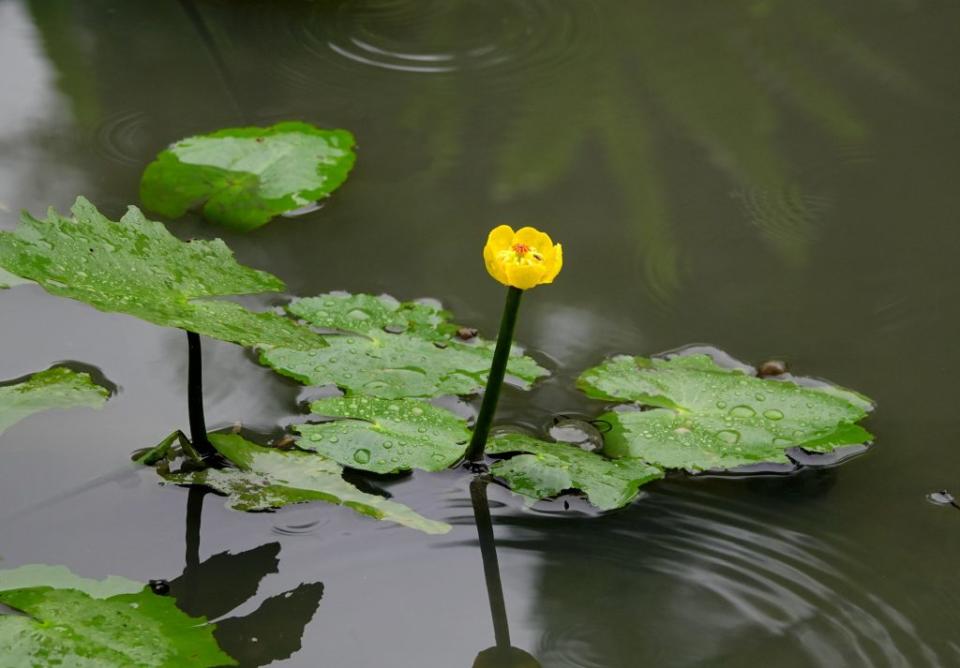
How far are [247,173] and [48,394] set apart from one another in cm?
70

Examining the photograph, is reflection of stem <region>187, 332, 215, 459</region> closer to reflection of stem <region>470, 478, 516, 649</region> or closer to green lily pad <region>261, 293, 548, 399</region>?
green lily pad <region>261, 293, 548, 399</region>

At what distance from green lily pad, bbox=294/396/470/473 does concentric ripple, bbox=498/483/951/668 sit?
133mm

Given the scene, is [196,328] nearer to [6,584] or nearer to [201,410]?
[201,410]

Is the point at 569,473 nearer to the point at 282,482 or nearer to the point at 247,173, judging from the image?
the point at 282,482

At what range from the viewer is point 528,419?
1.65 metres

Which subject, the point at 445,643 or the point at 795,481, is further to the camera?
the point at 795,481

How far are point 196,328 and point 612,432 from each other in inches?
24.0

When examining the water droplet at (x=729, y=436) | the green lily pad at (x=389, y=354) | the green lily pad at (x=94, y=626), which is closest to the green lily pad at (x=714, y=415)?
the water droplet at (x=729, y=436)

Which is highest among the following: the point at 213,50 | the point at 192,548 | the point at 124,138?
the point at 213,50

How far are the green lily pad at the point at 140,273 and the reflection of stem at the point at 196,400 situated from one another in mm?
60

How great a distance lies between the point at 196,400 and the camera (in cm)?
142

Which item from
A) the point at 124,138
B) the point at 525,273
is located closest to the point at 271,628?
the point at 525,273

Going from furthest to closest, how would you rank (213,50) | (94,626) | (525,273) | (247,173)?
(213,50) < (247,173) < (525,273) < (94,626)

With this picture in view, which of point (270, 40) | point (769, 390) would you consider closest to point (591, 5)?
point (270, 40)
